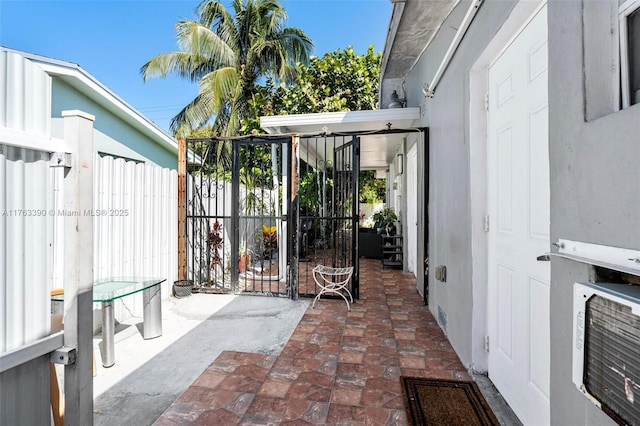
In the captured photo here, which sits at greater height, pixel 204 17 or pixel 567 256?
pixel 204 17

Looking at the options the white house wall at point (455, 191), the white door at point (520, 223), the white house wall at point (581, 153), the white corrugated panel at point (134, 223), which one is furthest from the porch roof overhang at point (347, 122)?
the white house wall at point (581, 153)

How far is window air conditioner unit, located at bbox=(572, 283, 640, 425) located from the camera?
753mm

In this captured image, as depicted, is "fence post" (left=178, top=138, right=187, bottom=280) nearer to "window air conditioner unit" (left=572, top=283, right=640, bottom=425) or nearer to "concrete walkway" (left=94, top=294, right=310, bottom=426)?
"concrete walkway" (left=94, top=294, right=310, bottom=426)

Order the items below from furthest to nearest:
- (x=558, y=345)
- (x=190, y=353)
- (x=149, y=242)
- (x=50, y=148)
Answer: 1. (x=149, y=242)
2. (x=190, y=353)
3. (x=50, y=148)
4. (x=558, y=345)

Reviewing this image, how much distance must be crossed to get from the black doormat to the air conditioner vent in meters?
1.14

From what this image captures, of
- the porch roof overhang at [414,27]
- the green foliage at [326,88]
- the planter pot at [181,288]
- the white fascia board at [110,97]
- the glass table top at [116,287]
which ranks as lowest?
the planter pot at [181,288]

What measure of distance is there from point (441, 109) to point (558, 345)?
2.61 meters

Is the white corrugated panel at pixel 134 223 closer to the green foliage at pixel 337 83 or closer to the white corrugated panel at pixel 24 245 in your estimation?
the white corrugated panel at pixel 24 245

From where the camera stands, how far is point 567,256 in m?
1.09

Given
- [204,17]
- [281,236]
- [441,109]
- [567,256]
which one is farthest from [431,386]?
[204,17]

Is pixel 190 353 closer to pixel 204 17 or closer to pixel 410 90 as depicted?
pixel 410 90

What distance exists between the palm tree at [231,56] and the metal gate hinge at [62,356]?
9.25 m

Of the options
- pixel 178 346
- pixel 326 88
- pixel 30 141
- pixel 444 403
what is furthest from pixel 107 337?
pixel 326 88

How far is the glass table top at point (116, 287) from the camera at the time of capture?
95.8 inches
